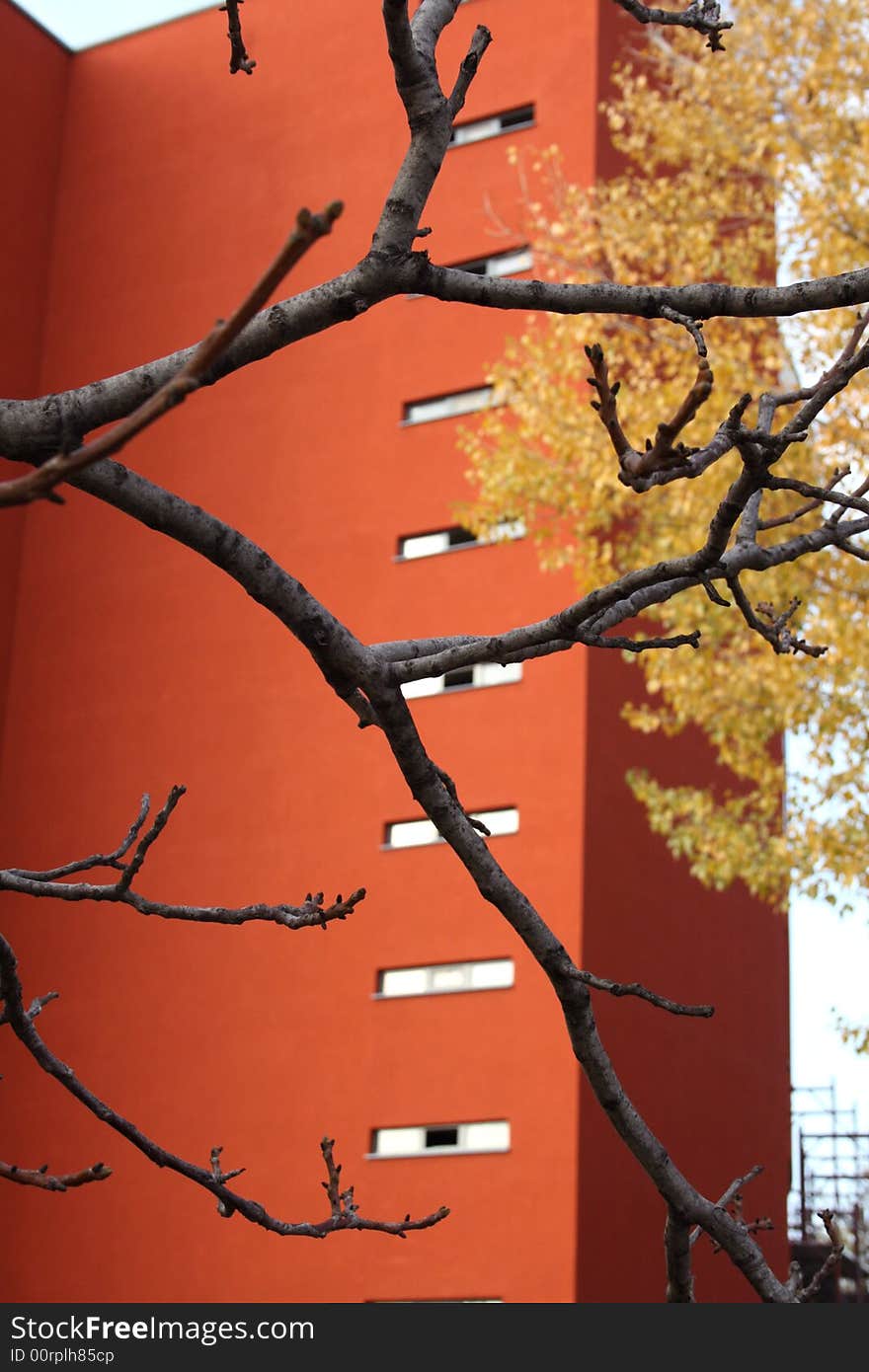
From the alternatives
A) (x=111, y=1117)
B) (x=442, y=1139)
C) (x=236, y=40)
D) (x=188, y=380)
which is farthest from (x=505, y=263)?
(x=188, y=380)

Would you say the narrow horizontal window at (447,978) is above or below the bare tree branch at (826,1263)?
above

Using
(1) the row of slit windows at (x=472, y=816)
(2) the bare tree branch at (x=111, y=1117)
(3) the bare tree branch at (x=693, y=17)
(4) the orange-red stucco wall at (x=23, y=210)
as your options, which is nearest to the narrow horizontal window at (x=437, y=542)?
(1) the row of slit windows at (x=472, y=816)

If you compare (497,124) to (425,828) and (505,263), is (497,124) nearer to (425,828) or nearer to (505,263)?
(505,263)

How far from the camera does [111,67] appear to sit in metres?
15.7

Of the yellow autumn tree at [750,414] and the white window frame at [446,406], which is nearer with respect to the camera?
the yellow autumn tree at [750,414]

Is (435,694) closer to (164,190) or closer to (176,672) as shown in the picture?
(176,672)

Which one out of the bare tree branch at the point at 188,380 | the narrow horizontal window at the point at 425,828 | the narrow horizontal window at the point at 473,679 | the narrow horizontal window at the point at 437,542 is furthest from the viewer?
the narrow horizontal window at the point at 437,542

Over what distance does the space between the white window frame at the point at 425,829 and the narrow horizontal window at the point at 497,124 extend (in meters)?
5.34

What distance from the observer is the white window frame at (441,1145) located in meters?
11.0

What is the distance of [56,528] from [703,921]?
6.51 meters

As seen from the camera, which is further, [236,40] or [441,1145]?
[441,1145]

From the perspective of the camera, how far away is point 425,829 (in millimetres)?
12031

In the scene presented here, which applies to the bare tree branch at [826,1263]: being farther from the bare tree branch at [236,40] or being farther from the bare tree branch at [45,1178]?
the bare tree branch at [236,40]

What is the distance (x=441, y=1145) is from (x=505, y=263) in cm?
663
